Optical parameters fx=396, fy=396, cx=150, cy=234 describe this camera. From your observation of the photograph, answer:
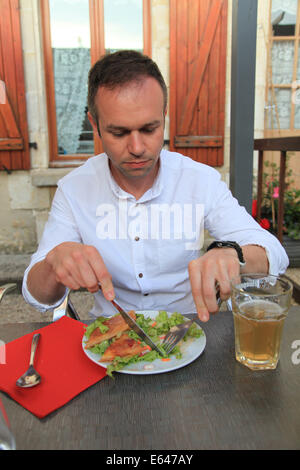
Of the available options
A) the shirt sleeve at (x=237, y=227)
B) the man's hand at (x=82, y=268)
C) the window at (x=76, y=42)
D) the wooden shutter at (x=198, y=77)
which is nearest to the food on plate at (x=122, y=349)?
the man's hand at (x=82, y=268)

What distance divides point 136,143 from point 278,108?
371 centimetres

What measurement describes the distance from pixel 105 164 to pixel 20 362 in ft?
3.45

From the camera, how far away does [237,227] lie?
1604 millimetres

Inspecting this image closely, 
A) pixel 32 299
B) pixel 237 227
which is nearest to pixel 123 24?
pixel 237 227

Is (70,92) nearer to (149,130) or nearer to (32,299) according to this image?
(149,130)

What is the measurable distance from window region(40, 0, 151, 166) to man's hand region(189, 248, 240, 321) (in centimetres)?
363

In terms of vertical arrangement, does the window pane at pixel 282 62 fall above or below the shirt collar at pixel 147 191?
above

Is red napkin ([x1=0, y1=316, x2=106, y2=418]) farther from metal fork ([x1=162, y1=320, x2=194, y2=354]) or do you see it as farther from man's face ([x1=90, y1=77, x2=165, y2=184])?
man's face ([x1=90, y1=77, x2=165, y2=184])

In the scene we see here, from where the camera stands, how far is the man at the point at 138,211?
1388 millimetres

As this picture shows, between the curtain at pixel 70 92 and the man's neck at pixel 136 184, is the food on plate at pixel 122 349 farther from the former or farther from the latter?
the curtain at pixel 70 92

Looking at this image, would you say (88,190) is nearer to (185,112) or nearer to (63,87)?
(185,112)

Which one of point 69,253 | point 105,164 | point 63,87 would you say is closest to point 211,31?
point 63,87

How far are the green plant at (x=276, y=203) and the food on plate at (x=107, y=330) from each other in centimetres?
351

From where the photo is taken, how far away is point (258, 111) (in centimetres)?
445
